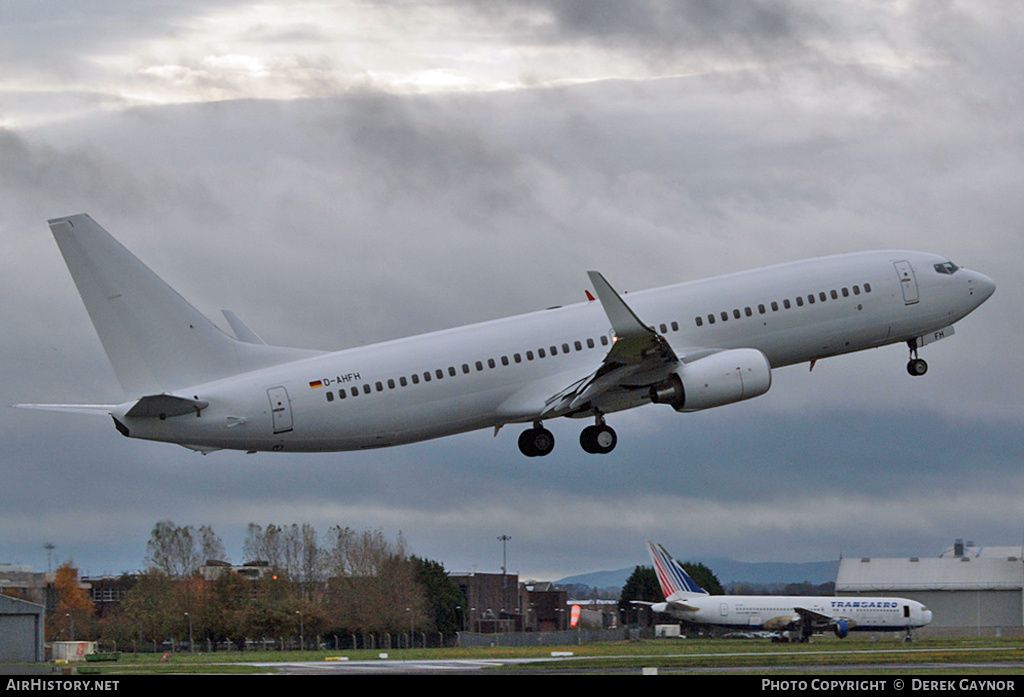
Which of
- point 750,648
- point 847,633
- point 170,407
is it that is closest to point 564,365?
point 170,407

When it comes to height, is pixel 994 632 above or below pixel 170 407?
below

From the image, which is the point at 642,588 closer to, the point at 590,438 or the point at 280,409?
the point at 590,438

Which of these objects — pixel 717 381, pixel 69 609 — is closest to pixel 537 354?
pixel 717 381

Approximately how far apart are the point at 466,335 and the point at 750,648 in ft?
143

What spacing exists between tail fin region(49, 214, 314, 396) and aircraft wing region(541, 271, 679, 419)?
551 inches

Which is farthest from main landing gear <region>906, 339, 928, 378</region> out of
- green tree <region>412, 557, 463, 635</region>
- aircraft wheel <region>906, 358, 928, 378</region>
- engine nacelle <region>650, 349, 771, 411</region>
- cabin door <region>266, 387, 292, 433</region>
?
green tree <region>412, 557, 463, 635</region>

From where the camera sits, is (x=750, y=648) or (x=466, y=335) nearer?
(x=466, y=335)

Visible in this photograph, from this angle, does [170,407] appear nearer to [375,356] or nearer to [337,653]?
[375,356]

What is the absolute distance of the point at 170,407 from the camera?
49594 millimetres

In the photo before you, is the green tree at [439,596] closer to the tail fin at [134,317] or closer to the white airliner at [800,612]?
the white airliner at [800,612]

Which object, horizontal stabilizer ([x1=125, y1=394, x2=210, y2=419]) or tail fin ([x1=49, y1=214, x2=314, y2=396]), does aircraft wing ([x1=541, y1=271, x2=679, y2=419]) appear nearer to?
tail fin ([x1=49, y1=214, x2=314, y2=396])

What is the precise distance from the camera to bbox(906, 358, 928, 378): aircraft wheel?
217 feet

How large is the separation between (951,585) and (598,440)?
85272mm

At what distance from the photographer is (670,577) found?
392 ft
